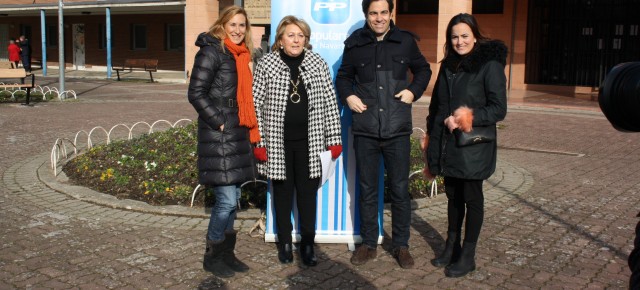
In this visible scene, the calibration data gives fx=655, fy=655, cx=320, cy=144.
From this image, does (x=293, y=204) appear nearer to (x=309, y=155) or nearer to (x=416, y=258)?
(x=309, y=155)

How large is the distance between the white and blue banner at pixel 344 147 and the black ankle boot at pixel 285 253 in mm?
384

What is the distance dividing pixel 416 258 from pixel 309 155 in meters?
1.15

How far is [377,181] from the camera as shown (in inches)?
194

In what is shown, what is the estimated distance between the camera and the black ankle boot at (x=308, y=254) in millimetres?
4805

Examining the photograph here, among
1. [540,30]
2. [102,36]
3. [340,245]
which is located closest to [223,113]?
[340,245]

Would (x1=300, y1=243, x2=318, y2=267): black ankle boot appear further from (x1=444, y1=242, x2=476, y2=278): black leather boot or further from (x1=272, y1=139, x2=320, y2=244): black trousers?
(x1=444, y1=242, x2=476, y2=278): black leather boot

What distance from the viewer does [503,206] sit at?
6594 mm

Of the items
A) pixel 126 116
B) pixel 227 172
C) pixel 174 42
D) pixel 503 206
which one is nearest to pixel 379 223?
pixel 227 172

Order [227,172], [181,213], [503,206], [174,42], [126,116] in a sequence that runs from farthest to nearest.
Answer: [174,42], [126,116], [503,206], [181,213], [227,172]

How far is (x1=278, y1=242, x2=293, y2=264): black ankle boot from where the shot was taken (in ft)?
15.9

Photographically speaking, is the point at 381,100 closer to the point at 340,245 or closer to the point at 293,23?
the point at 293,23

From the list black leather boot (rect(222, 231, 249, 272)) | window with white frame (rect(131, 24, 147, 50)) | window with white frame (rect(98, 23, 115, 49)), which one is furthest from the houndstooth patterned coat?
window with white frame (rect(98, 23, 115, 49))

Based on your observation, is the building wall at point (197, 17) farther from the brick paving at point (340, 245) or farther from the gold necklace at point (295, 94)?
the gold necklace at point (295, 94)

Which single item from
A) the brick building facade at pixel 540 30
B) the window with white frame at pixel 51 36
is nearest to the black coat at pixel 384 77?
the brick building facade at pixel 540 30
